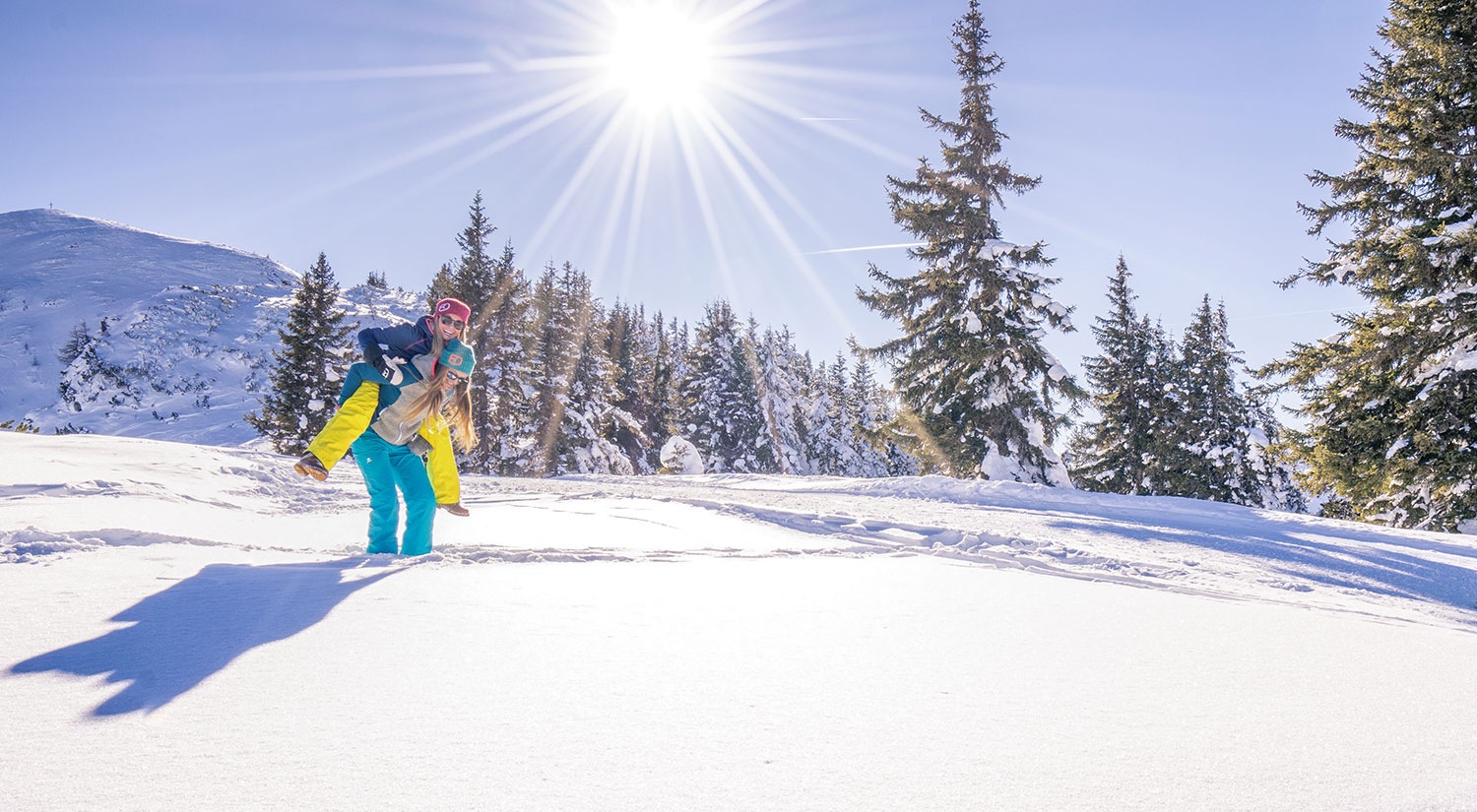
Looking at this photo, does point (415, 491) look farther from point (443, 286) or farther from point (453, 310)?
point (443, 286)

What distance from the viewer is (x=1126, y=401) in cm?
2730

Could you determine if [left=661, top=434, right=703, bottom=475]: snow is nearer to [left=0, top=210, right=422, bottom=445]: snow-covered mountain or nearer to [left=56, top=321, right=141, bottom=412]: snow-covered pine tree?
[left=0, top=210, right=422, bottom=445]: snow-covered mountain

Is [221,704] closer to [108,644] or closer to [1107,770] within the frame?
[108,644]

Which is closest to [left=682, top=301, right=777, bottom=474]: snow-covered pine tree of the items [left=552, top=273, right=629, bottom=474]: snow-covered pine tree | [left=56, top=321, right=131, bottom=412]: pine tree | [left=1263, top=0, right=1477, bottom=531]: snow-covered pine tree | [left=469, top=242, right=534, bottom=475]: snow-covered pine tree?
[left=552, top=273, right=629, bottom=474]: snow-covered pine tree

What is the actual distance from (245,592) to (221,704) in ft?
4.31

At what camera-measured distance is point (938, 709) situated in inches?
62.8

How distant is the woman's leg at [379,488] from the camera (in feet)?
13.5

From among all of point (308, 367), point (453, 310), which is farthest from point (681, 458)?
point (453, 310)

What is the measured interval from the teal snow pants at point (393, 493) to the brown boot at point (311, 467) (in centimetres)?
29

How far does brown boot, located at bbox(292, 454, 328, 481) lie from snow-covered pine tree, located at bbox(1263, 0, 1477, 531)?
15677mm

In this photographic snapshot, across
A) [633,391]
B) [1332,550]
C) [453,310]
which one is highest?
[633,391]

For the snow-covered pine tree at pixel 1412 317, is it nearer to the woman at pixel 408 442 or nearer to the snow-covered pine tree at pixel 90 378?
the woman at pixel 408 442

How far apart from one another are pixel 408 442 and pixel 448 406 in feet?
1.49

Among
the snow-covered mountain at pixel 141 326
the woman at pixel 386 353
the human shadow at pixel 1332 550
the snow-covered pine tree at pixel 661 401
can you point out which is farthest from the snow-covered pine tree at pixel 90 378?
the human shadow at pixel 1332 550
